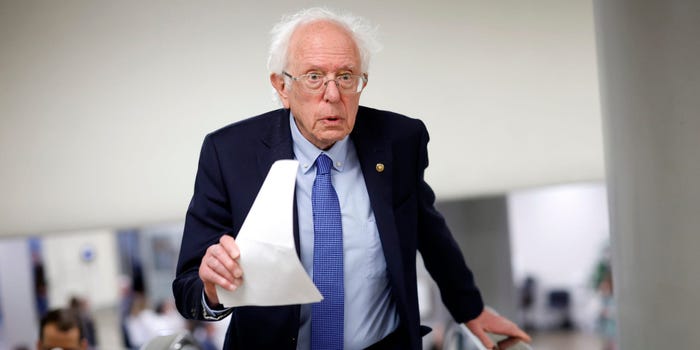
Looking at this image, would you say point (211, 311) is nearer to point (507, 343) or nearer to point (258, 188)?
point (258, 188)

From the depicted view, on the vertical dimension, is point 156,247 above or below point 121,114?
below

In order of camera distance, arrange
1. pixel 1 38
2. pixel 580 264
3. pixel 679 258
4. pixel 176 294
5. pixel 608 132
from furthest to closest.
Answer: pixel 580 264 < pixel 1 38 < pixel 608 132 < pixel 679 258 < pixel 176 294

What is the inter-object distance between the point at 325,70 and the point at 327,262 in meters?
0.49

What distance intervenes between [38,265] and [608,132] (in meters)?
2.99

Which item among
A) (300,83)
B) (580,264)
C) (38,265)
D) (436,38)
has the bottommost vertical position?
(580,264)

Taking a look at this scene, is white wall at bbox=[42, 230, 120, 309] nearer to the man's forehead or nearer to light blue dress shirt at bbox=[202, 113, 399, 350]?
the man's forehead

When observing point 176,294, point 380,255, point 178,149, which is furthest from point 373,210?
point 178,149

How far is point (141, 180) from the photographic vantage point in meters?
4.72

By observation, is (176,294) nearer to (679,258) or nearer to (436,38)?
(679,258)

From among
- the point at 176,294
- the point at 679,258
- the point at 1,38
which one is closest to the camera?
the point at 176,294

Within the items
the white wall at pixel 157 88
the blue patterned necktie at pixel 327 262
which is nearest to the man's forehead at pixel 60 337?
the white wall at pixel 157 88

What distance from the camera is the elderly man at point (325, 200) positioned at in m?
2.31

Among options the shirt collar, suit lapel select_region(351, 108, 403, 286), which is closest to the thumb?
suit lapel select_region(351, 108, 403, 286)

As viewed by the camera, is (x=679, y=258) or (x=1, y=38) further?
(x=1, y=38)
